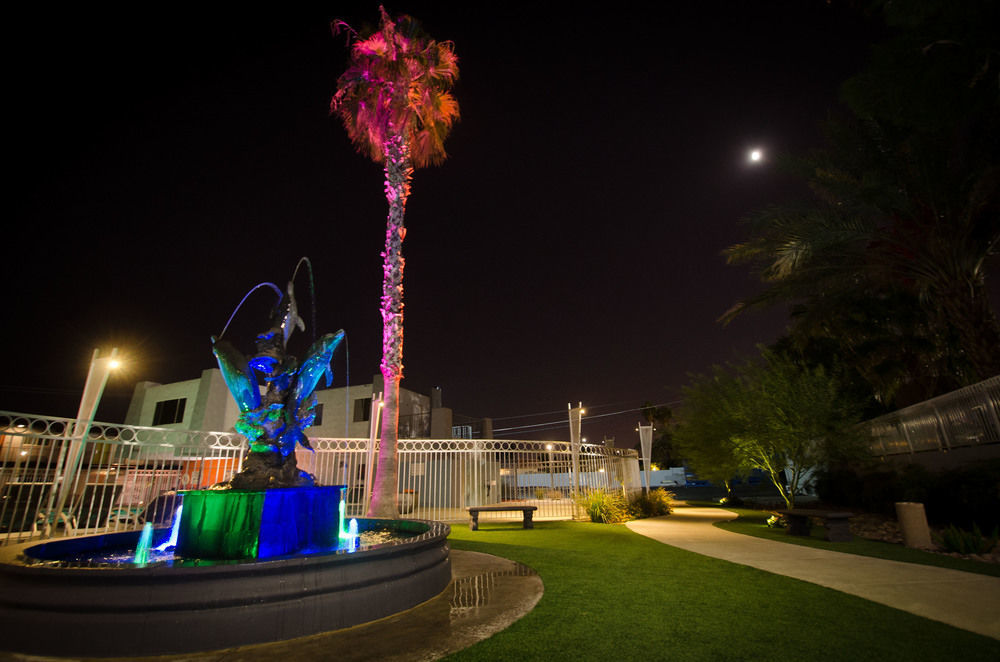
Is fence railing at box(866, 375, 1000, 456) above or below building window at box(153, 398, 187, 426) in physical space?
below

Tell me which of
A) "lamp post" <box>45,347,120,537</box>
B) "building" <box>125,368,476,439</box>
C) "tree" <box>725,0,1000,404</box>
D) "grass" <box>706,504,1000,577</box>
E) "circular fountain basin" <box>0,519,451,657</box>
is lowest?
"grass" <box>706,504,1000,577</box>

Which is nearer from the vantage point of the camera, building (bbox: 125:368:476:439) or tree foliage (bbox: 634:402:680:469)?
building (bbox: 125:368:476:439)

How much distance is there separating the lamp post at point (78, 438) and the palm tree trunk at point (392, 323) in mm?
5227

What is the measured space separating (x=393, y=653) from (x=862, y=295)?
66.3ft

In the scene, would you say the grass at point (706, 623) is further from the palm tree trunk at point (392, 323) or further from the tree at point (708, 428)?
the tree at point (708, 428)

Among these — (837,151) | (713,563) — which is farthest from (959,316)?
(713,563)

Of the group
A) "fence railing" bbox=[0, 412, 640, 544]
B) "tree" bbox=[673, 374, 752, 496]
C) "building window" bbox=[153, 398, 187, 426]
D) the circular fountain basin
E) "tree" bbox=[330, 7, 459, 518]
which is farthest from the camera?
"building window" bbox=[153, 398, 187, 426]

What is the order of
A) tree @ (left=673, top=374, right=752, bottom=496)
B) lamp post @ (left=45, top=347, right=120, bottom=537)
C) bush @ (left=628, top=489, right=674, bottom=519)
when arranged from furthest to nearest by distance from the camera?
tree @ (left=673, top=374, right=752, bottom=496), bush @ (left=628, top=489, right=674, bottom=519), lamp post @ (left=45, top=347, right=120, bottom=537)

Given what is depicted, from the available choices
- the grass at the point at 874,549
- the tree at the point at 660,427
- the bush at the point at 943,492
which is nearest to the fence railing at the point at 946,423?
the bush at the point at 943,492

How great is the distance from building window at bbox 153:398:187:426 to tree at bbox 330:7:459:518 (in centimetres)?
2723

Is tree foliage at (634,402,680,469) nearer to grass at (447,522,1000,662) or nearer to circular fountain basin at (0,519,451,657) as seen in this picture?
grass at (447,522,1000,662)

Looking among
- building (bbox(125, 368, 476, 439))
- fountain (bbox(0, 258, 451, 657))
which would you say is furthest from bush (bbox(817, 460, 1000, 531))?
building (bbox(125, 368, 476, 439))

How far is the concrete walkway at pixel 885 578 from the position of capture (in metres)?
4.09

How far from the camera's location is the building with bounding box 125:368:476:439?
Result: 2784 centimetres
